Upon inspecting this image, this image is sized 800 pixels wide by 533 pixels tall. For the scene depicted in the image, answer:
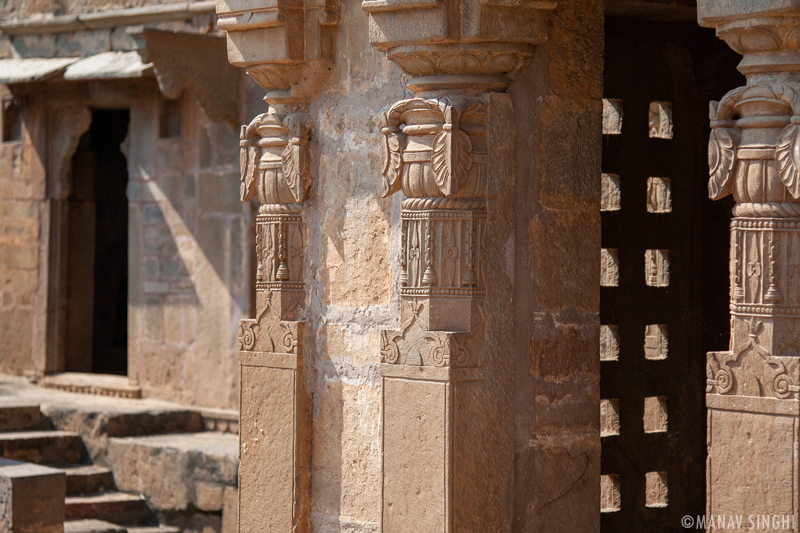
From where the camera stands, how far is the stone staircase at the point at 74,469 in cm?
810

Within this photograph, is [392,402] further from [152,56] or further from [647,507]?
[152,56]

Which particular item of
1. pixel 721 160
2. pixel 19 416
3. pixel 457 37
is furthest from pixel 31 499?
pixel 721 160

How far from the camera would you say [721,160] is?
326cm

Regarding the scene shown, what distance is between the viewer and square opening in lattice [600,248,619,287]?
5.09 m

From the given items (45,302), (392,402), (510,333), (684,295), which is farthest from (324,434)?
(45,302)

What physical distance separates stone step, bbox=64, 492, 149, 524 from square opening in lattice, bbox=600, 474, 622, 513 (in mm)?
4124

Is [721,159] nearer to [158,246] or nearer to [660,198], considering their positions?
[660,198]

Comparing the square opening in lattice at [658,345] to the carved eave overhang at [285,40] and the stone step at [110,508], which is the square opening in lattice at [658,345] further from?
the stone step at [110,508]

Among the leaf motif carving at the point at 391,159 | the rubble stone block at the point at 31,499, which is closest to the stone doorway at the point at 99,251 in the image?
the rubble stone block at the point at 31,499

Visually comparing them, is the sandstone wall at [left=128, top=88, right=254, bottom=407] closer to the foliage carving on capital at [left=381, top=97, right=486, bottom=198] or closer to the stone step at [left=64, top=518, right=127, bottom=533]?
the stone step at [left=64, top=518, right=127, bottom=533]

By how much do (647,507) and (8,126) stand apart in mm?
6774

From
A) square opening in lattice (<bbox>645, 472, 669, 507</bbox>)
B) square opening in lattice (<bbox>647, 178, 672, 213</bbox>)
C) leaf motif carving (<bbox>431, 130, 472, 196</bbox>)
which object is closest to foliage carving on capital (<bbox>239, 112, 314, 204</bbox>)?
leaf motif carving (<bbox>431, 130, 472, 196</bbox>)

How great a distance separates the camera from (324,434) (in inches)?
164

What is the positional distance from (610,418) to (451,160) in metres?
1.81
